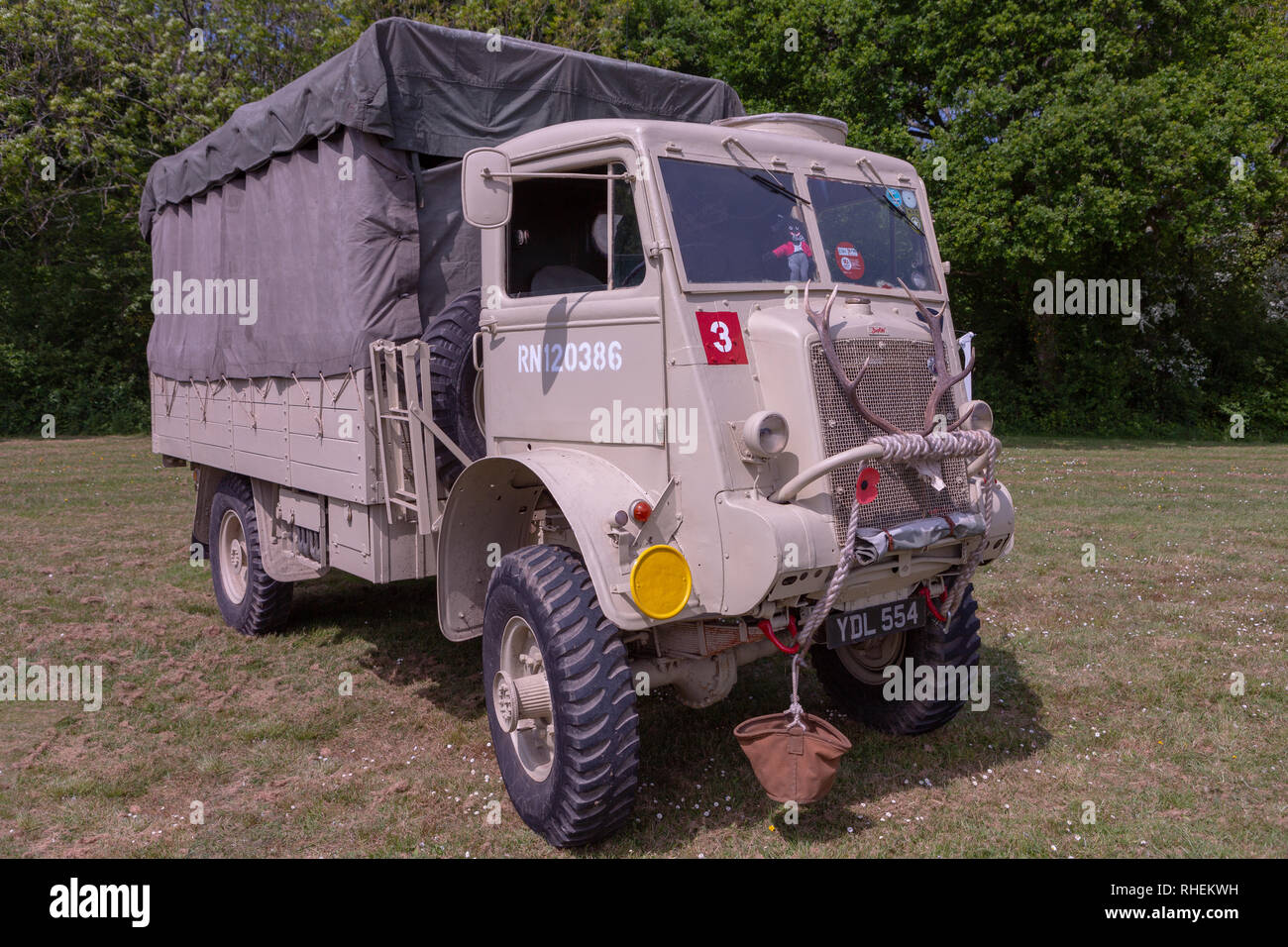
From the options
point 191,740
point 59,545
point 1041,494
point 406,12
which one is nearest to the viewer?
point 191,740

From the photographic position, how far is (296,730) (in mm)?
5652

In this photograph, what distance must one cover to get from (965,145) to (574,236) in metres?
16.6

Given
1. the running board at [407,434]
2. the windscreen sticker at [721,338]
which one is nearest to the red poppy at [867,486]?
the windscreen sticker at [721,338]

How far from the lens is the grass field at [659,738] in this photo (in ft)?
14.5

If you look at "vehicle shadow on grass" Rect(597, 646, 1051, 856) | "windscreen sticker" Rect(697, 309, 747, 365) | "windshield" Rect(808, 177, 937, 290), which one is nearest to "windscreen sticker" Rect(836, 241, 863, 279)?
"windshield" Rect(808, 177, 937, 290)

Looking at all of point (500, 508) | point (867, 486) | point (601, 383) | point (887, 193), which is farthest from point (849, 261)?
point (500, 508)

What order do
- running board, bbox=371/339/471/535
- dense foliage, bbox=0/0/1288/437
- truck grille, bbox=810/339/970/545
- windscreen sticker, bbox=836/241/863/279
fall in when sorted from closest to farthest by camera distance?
truck grille, bbox=810/339/970/545, windscreen sticker, bbox=836/241/863/279, running board, bbox=371/339/471/535, dense foliage, bbox=0/0/1288/437

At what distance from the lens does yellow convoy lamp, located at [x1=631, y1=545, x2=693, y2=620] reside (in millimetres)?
3691

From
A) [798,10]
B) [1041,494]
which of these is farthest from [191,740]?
[798,10]

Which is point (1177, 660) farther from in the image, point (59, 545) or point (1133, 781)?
point (59, 545)

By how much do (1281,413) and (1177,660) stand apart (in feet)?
62.1

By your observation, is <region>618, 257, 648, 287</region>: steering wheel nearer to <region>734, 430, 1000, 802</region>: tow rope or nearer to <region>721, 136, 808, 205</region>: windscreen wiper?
<region>721, 136, 808, 205</region>: windscreen wiper

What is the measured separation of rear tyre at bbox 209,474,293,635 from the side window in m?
3.50

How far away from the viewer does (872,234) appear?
479 cm
